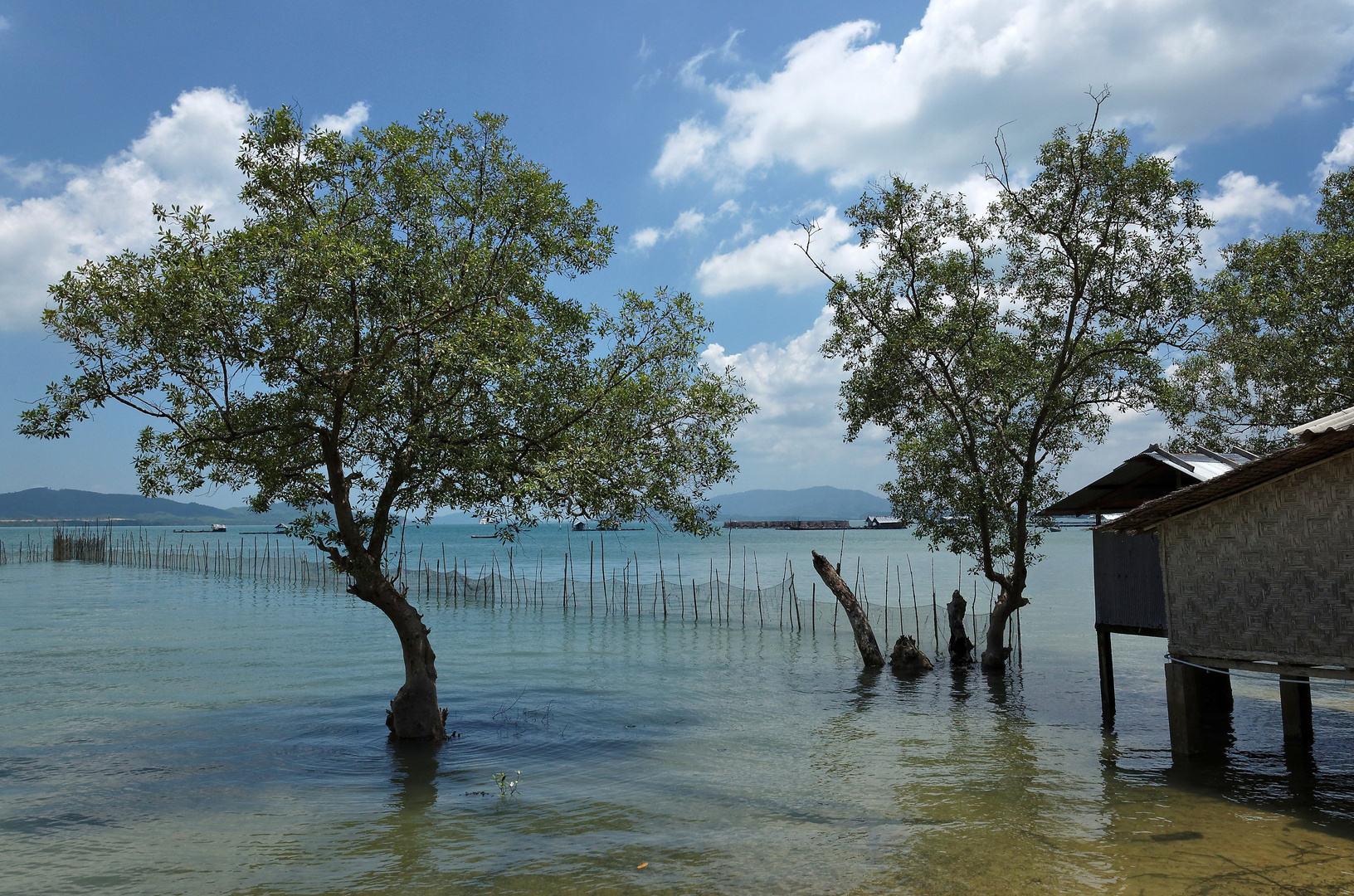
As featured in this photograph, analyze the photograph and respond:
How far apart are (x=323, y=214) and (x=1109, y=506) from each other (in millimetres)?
13166

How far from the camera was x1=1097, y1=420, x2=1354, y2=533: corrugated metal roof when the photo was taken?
8164mm

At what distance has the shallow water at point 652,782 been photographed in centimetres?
774

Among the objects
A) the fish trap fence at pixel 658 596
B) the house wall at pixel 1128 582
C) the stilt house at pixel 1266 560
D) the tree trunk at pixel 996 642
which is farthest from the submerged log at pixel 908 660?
the stilt house at pixel 1266 560

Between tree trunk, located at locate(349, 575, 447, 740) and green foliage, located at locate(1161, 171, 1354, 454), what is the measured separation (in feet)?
43.3

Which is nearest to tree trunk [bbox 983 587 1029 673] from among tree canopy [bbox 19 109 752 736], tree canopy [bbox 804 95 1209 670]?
tree canopy [bbox 804 95 1209 670]

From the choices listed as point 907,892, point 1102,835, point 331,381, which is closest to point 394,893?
point 907,892

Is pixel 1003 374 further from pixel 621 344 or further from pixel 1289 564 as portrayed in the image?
pixel 621 344

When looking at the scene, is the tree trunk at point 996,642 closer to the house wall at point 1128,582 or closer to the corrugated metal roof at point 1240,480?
the house wall at point 1128,582

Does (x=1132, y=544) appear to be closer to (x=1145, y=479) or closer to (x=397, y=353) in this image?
(x=1145, y=479)

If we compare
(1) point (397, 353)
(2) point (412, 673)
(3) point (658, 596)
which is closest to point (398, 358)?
(1) point (397, 353)

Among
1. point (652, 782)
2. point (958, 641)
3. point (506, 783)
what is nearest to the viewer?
point (506, 783)

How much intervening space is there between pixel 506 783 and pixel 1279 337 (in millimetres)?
16450

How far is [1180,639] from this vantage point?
33.5ft

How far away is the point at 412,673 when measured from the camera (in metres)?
12.1
